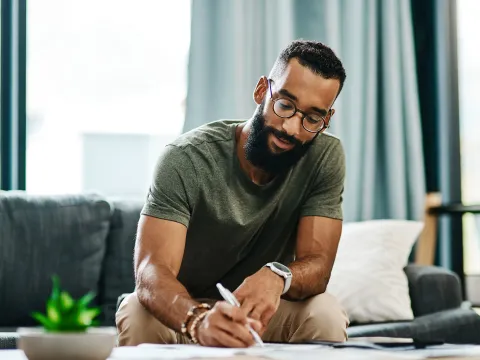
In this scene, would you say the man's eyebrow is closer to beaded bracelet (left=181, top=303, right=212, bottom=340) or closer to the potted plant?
beaded bracelet (left=181, top=303, right=212, bottom=340)

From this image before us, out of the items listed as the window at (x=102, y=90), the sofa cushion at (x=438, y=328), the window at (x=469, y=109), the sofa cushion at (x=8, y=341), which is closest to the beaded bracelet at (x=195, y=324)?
the sofa cushion at (x=8, y=341)

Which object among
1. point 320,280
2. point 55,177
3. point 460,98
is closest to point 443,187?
point 460,98

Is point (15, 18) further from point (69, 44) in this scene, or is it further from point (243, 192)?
point (243, 192)

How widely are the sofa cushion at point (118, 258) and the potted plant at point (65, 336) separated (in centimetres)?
161

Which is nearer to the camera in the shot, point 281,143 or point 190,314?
point 190,314

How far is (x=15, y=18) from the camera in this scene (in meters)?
3.18

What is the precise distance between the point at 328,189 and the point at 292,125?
22 cm

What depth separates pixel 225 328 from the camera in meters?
1.46

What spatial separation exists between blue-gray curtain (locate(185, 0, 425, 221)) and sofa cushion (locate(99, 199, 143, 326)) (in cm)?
71

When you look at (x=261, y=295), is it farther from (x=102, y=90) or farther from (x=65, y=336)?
(x=102, y=90)

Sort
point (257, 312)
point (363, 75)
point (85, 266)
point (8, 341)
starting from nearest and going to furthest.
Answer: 1. point (257, 312)
2. point (8, 341)
3. point (85, 266)
4. point (363, 75)

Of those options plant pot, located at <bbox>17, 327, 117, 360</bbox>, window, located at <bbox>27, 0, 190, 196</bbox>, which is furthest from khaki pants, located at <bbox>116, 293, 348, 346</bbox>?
window, located at <bbox>27, 0, 190, 196</bbox>

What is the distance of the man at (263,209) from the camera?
187 centimetres

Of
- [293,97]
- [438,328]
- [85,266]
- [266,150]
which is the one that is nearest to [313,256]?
[266,150]
